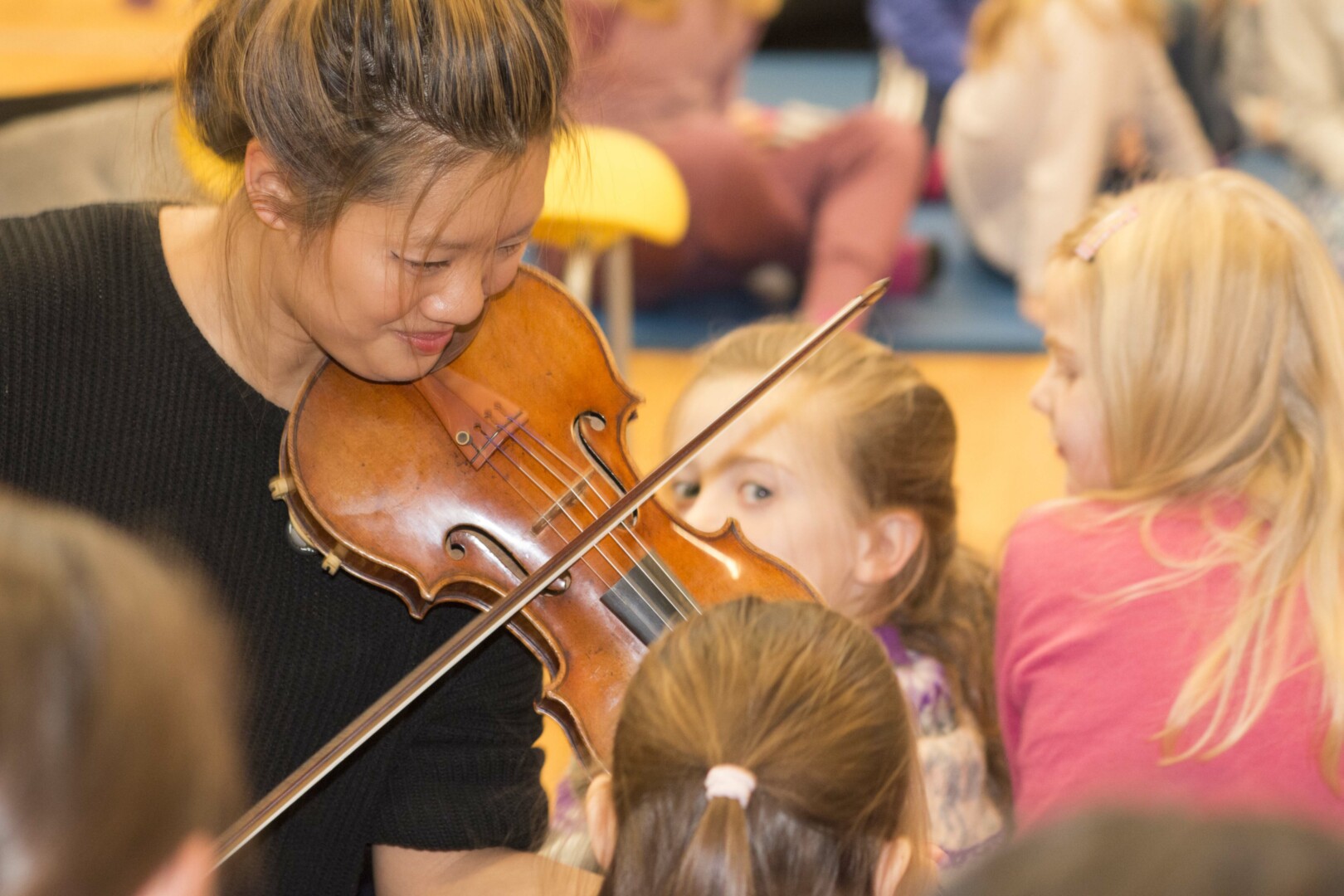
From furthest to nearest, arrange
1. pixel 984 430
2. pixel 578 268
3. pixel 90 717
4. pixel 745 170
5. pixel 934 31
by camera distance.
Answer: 1. pixel 934 31
2. pixel 745 170
3. pixel 984 430
4. pixel 578 268
5. pixel 90 717

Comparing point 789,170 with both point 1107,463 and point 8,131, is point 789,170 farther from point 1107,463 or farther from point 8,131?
point 1107,463

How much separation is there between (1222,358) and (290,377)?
0.87 meters

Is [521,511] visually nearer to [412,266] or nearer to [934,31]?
[412,266]

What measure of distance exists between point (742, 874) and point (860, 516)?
0.71m

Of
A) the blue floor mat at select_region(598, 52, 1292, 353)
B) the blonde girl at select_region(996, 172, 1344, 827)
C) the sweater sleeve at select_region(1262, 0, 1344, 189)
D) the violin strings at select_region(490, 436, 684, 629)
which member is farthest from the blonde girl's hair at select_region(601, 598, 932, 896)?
the sweater sleeve at select_region(1262, 0, 1344, 189)

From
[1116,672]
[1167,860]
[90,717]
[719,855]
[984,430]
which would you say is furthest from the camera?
[984,430]

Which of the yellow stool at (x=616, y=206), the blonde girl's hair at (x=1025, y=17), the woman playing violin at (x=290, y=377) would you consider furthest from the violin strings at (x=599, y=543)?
the blonde girl's hair at (x=1025, y=17)

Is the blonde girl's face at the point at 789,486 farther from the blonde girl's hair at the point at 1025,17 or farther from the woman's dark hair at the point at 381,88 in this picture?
the blonde girl's hair at the point at 1025,17

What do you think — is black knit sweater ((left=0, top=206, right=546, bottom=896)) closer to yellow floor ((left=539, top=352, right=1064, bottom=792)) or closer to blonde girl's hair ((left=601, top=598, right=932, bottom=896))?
blonde girl's hair ((left=601, top=598, right=932, bottom=896))

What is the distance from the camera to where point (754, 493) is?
4.68 feet

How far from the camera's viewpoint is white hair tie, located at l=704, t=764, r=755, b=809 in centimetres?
77

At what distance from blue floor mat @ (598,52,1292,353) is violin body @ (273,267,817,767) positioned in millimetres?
1945

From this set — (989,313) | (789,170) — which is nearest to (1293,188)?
(989,313)

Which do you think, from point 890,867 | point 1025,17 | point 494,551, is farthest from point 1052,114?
point 890,867
